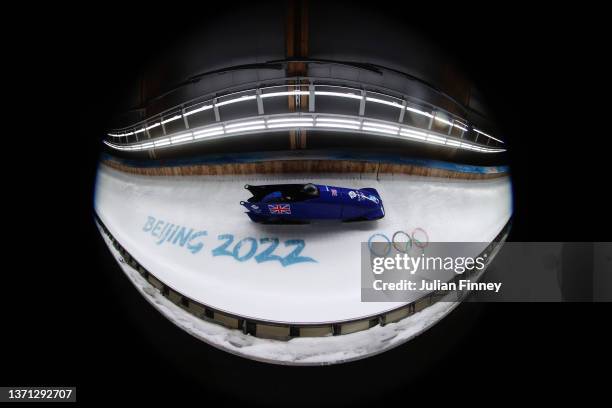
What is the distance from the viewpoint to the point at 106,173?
325 centimetres

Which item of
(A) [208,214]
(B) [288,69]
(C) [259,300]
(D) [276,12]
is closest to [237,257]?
(C) [259,300]

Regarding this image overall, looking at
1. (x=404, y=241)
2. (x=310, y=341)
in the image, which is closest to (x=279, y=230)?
(x=310, y=341)

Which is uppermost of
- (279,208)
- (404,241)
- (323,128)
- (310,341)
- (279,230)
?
(323,128)

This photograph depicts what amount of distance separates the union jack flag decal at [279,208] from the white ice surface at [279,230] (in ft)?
0.67

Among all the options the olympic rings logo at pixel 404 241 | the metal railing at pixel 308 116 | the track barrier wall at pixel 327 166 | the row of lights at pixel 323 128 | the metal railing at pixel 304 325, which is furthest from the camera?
the track barrier wall at pixel 327 166

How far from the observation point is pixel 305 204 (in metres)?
2.15

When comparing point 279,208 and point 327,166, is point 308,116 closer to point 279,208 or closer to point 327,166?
point 327,166

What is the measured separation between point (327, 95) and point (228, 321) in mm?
2196

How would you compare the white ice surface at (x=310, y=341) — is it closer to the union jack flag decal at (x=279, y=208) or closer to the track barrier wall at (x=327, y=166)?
the union jack flag decal at (x=279, y=208)

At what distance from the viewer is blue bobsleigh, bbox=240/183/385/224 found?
7.06 ft

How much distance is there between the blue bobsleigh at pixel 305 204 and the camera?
2.15 metres

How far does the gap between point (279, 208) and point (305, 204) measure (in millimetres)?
279

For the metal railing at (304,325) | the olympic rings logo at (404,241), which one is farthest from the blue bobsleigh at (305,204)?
the metal railing at (304,325)

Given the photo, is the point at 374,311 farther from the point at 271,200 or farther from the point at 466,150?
the point at 466,150
